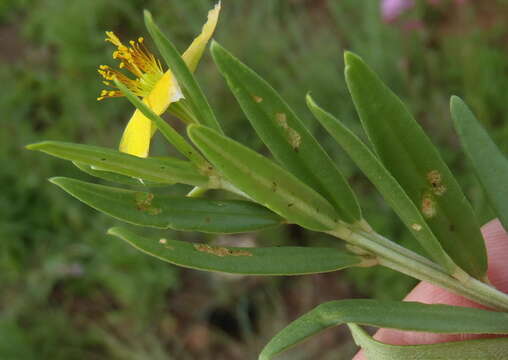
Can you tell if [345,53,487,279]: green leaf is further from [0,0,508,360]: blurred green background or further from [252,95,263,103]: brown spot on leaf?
[0,0,508,360]: blurred green background

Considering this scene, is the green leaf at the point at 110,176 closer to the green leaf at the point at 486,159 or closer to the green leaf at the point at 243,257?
the green leaf at the point at 243,257

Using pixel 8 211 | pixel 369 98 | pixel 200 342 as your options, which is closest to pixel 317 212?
pixel 369 98

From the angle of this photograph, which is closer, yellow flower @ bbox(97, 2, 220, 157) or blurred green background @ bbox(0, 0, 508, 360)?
yellow flower @ bbox(97, 2, 220, 157)

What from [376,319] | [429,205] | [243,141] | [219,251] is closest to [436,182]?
[429,205]

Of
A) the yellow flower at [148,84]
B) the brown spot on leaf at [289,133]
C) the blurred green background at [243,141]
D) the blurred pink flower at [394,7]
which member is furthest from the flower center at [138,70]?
the blurred pink flower at [394,7]

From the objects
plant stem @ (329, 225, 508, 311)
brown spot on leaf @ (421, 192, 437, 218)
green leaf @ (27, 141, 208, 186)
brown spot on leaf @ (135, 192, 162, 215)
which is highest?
green leaf @ (27, 141, 208, 186)

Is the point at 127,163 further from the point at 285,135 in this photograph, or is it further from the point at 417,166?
the point at 417,166

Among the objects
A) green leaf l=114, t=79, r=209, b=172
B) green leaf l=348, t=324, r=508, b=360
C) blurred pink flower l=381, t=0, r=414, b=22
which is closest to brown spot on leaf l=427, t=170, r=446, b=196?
green leaf l=348, t=324, r=508, b=360
